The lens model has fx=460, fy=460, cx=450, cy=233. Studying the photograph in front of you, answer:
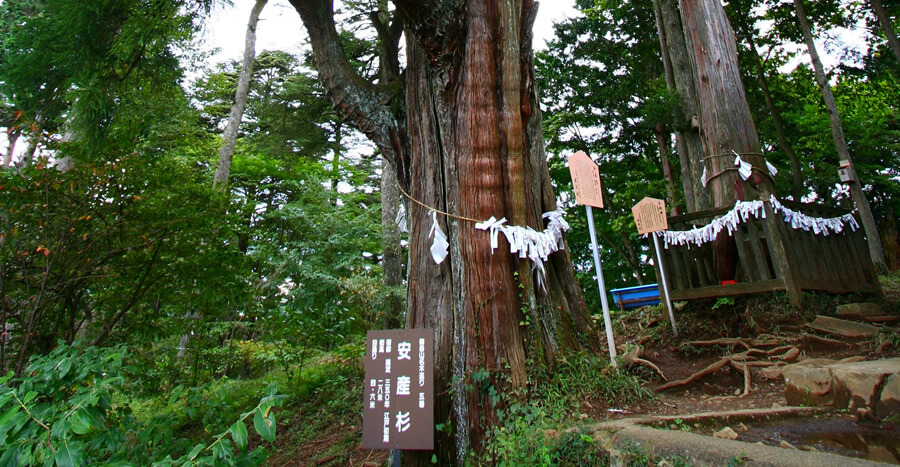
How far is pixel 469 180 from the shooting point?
11.9 feet

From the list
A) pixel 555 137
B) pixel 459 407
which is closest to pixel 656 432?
pixel 459 407

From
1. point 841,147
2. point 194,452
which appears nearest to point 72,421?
point 194,452

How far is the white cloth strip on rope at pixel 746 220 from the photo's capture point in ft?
17.3

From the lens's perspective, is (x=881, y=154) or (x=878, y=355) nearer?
(x=878, y=355)

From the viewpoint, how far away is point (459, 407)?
10.3ft

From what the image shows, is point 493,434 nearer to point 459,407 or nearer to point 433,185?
point 459,407

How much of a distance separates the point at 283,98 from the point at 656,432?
7.19 metres

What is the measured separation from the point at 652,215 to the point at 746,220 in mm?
1010

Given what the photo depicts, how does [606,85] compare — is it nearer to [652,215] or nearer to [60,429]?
[652,215]

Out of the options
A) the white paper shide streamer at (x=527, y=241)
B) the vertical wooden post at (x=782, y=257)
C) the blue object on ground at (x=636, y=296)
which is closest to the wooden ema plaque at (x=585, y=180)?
the white paper shide streamer at (x=527, y=241)

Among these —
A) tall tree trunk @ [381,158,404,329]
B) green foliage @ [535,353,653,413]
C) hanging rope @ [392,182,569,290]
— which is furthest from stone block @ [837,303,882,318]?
tall tree trunk @ [381,158,404,329]

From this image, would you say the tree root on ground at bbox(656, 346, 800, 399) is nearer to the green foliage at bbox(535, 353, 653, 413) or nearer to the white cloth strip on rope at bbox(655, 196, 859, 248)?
the green foliage at bbox(535, 353, 653, 413)

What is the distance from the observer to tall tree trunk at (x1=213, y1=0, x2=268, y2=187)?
1030 centimetres

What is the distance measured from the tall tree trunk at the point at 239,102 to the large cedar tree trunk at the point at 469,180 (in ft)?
22.2
